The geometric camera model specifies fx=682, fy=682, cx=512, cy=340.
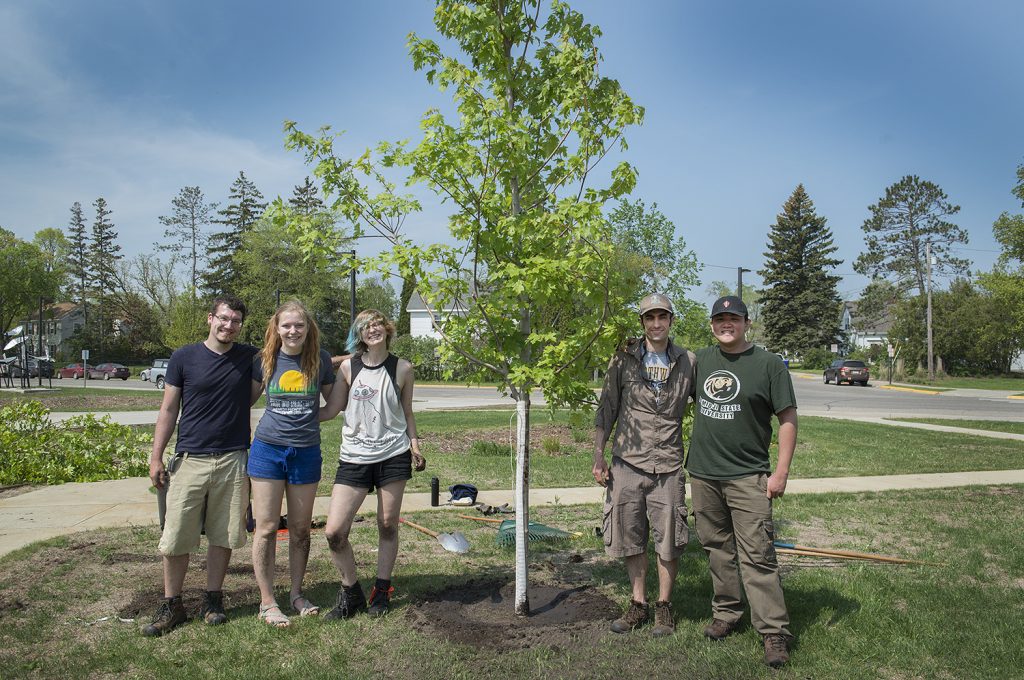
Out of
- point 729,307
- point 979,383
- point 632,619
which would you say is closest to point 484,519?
point 632,619

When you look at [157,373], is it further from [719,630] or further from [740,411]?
[740,411]

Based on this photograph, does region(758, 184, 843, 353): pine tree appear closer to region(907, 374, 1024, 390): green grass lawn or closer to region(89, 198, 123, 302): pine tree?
region(907, 374, 1024, 390): green grass lawn

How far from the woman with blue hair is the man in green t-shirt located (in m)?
1.72

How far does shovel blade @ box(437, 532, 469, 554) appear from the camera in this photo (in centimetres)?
564

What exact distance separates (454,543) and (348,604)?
63.6 inches

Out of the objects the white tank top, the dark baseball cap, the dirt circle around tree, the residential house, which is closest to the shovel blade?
the dirt circle around tree

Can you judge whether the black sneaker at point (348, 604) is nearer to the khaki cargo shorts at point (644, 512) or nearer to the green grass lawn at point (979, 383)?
the khaki cargo shorts at point (644, 512)

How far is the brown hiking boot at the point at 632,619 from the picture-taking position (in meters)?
3.98

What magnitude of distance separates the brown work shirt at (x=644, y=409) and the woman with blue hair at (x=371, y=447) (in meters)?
1.22

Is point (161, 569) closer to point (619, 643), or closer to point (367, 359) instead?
point (367, 359)

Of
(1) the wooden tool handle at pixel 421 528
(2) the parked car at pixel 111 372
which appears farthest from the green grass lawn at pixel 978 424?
(2) the parked car at pixel 111 372

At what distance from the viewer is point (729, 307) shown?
3.96 meters

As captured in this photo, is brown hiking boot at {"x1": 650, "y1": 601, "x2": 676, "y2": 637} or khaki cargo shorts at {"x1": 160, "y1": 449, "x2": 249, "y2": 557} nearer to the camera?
brown hiking boot at {"x1": 650, "y1": 601, "x2": 676, "y2": 637}

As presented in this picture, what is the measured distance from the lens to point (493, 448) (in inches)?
441
